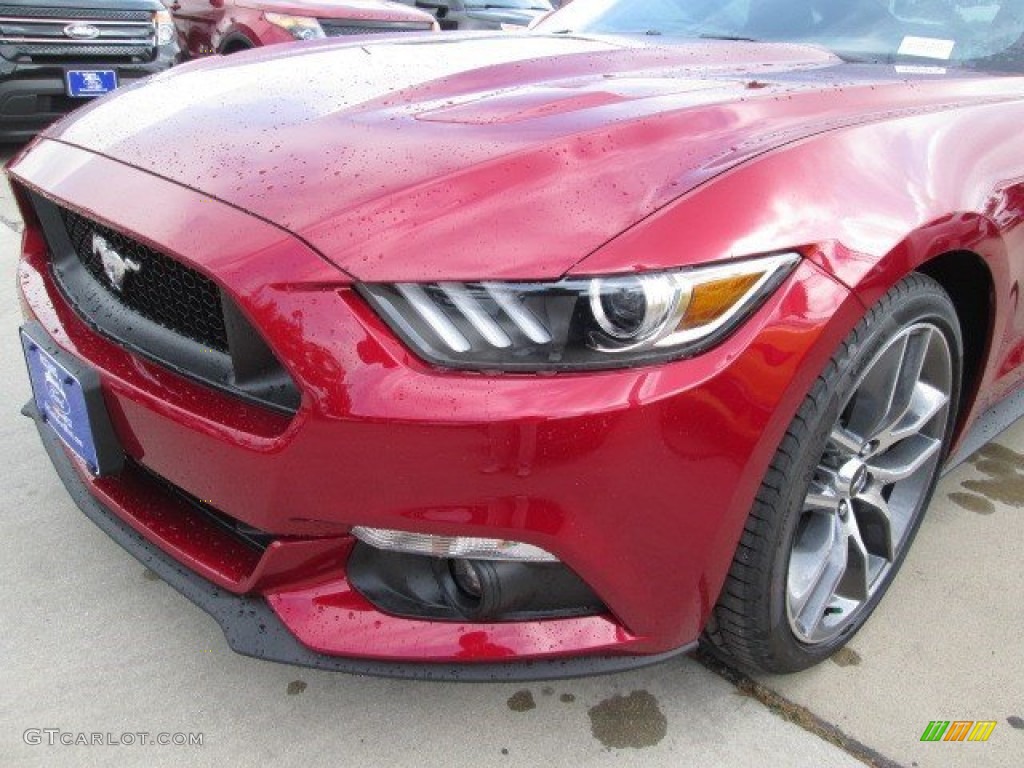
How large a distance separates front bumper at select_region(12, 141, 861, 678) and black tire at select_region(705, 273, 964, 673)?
0.06 m

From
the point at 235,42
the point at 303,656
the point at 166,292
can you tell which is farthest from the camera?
the point at 235,42

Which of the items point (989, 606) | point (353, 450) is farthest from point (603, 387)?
point (989, 606)

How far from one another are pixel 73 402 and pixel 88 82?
4547 mm

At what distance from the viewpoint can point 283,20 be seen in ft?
20.1

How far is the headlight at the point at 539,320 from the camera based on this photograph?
1.27m

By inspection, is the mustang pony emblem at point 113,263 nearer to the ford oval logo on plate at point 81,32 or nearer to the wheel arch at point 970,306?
the wheel arch at point 970,306

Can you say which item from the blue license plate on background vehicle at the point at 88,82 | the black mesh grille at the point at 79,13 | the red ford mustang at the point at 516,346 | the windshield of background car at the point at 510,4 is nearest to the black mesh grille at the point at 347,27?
the black mesh grille at the point at 79,13

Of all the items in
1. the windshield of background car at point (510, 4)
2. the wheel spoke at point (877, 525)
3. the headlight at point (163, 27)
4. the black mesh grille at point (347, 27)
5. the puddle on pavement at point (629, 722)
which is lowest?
the puddle on pavement at point (629, 722)

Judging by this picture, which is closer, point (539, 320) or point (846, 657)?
point (539, 320)

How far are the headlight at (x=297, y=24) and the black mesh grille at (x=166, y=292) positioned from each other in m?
4.86

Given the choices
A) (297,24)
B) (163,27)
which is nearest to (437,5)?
(297,24)

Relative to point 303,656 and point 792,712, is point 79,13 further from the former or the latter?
point 792,712

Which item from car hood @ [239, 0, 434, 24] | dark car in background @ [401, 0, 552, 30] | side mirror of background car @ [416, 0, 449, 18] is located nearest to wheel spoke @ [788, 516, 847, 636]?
car hood @ [239, 0, 434, 24]

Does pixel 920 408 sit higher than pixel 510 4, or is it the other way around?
pixel 510 4
